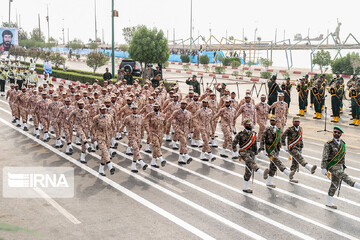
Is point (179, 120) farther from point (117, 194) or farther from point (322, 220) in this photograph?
point (322, 220)

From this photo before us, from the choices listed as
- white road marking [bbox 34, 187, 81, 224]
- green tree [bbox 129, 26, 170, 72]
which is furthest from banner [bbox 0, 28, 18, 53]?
white road marking [bbox 34, 187, 81, 224]

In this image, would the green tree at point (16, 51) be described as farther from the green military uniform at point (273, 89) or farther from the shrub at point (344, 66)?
the green military uniform at point (273, 89)

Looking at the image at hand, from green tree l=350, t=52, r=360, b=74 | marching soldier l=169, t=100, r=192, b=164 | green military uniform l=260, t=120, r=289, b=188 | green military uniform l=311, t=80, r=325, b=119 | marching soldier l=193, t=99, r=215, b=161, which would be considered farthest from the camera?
green tree l=350, t=52, r=360, b=74

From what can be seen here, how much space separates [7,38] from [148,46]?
1433 inches

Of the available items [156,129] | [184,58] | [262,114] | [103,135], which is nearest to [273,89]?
[262,114]

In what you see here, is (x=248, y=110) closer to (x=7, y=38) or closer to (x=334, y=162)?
(x=334, y=162)

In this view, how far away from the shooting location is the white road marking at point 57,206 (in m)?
8.72

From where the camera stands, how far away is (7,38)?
59.4 metres

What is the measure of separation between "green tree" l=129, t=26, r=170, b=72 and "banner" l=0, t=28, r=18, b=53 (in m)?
34.9

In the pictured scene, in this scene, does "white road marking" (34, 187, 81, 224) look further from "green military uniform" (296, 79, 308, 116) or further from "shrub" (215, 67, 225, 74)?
"shrub" (215, 67, 225, 74)

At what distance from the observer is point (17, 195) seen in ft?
33.5

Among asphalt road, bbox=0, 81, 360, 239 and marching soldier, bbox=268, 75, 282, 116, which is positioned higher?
marching soldier, bbox=268, 75, 282, 116

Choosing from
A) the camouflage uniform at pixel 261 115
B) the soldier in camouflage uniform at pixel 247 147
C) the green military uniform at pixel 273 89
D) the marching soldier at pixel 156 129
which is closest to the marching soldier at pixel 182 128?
the marching soldier at pixel 156 129

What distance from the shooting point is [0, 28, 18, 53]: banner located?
59000mm
